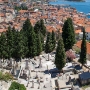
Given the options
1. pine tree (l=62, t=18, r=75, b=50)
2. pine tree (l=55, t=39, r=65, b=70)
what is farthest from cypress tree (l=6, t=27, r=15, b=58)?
pine tree (l=62, t=18, r=75, b=50)

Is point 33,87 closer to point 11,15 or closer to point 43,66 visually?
point 43,66

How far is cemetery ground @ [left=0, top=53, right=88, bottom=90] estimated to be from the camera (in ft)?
97.9

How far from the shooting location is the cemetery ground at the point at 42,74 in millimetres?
29844

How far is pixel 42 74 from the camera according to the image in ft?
111

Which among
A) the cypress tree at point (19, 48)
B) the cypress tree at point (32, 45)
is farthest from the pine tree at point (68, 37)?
the cypress tree at point (19, 48)

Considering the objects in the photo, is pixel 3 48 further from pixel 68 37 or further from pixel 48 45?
pixel 68 37

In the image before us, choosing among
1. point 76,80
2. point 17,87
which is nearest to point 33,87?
point 17,87

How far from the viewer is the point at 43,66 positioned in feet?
121

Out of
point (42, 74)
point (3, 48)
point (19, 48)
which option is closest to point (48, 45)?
point (19, 48)

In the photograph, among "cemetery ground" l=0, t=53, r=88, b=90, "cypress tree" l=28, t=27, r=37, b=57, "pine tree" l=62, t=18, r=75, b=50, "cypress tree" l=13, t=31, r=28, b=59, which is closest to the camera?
"cemetery ground" l=0, t=53, r=88, b=90

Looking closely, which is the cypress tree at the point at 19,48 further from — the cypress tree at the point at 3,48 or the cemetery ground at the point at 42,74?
the cypress tree at the point at 3,48

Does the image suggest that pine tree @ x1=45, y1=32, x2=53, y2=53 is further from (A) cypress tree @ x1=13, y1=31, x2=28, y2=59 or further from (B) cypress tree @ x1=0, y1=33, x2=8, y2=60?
(B) cypress tree @ x1=0, y1=33, x2=8, y2=60

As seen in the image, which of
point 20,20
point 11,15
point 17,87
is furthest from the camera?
point 11,15

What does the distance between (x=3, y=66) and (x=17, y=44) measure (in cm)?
467
